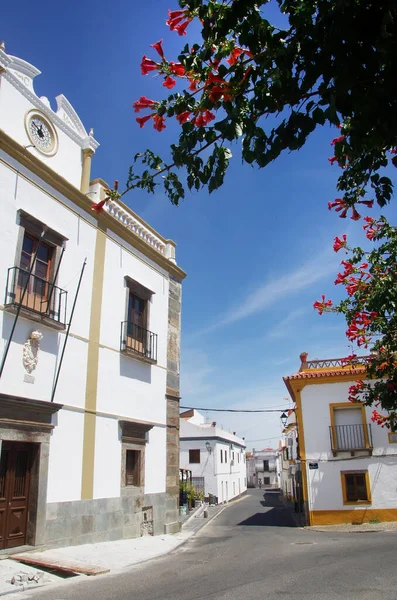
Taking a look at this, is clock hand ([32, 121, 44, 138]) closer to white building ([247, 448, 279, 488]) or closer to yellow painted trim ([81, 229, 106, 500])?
yellow painted trim ([81, 229, 106, 500])

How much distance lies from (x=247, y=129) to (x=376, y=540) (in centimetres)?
1212

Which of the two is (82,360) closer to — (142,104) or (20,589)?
(20,589)

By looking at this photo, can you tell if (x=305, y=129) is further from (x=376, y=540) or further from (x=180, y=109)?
(x=376, y=540)

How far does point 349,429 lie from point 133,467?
883 centimetres

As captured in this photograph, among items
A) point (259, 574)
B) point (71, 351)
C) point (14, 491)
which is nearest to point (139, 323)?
point (71, 351)

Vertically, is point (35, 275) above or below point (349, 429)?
above

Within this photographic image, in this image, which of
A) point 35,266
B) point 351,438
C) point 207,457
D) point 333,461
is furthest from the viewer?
point 207,457

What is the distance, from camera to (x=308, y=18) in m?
3.04

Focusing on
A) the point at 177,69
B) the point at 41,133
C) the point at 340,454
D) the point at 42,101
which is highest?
the point at 42,101

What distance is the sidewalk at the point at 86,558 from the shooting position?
22.9 ft

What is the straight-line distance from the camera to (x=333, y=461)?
17.5m

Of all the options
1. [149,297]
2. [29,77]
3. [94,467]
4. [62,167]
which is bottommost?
[94,467]

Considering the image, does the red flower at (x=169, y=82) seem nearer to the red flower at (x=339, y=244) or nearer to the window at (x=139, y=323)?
the red flower at (x=339, y=244)

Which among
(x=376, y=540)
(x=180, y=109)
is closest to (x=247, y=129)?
(x=180, y=109)
